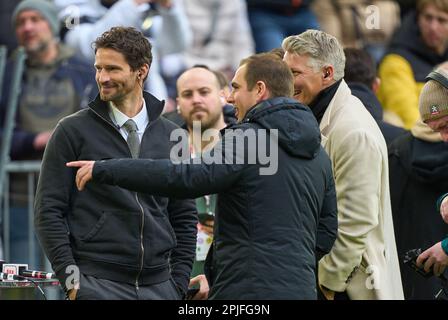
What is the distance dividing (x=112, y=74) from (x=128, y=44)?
0.16 metres

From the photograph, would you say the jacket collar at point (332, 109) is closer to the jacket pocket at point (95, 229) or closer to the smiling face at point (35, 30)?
the jacket pocket at point (95, 229)

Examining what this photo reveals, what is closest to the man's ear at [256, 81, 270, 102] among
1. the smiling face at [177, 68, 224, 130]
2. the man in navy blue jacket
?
the man in navy blue jacket

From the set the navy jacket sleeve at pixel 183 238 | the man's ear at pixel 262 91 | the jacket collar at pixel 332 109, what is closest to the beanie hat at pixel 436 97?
the jacket collar at pixel 332 109

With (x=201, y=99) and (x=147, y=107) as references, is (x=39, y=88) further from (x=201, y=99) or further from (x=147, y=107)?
(x=147, y=107)

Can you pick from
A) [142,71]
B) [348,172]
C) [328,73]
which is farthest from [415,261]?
[142,71]

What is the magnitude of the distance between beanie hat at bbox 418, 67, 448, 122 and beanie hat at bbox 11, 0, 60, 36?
4.14m

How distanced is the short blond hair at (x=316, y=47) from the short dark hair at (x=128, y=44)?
2.74 ft

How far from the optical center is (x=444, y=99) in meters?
5.83

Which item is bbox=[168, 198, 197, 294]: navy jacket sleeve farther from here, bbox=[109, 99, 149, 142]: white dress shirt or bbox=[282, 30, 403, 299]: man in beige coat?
bbox=[282, 30, 403, 299]: man in beige coat

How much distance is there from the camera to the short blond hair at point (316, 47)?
19.8 feet

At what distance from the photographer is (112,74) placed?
218 inches
